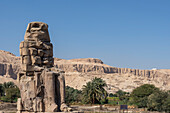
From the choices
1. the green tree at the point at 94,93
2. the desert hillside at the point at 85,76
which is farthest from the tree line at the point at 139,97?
the desert hillside at the point at 85,76

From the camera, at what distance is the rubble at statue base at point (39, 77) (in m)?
15.9

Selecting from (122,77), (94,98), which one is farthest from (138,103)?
(122,77)

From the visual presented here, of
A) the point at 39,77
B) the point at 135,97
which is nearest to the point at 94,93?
the point at 135,97

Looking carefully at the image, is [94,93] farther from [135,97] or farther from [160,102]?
[160,102]

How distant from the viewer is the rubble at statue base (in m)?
15.9

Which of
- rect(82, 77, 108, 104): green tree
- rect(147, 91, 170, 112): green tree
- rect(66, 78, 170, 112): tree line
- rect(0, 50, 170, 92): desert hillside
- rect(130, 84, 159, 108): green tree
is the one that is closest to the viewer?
rect(147, 91, 170, 112): green tree

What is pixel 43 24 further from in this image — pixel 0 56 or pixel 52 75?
pixel 0 56

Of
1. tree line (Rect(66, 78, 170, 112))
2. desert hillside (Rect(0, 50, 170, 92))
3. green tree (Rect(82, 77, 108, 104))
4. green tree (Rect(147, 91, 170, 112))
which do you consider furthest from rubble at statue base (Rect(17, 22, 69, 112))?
desert hillside (Rect(0, 50, 170, 92))

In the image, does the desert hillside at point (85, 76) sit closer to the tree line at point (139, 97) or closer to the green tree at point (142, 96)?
the green tree at point (142, 96)

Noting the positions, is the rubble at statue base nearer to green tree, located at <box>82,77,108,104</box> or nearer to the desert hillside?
green tree, located at <box>82,77,108,104</box>

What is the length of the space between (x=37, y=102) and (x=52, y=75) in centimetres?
172

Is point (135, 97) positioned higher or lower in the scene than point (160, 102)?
higher

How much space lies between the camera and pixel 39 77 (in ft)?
53.2

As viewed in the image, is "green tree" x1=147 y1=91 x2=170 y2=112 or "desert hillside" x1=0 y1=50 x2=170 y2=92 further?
"desert hillside" x1=0 y1=50 x2=170 y2=92
